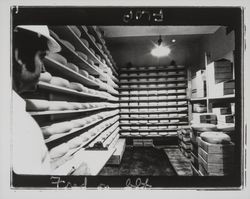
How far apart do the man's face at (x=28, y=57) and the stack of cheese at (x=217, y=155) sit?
5.23 ft

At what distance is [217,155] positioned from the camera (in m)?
1.97

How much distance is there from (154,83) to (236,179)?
15.8 ft

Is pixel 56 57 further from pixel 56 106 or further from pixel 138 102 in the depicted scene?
pixel 138 102

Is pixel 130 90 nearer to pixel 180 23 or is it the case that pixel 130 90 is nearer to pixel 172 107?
pixel 172 107

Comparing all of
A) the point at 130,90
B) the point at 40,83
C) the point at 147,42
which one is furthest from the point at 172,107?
the point at 40,83

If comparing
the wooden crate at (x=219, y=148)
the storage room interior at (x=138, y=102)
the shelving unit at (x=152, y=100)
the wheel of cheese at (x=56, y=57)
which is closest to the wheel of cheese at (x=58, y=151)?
the storage room interior at (x=138, y=102)

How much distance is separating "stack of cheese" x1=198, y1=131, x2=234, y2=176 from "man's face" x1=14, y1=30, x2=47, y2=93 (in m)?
1.60

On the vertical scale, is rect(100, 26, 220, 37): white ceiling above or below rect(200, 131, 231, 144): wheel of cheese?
above

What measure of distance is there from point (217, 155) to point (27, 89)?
1707 mm

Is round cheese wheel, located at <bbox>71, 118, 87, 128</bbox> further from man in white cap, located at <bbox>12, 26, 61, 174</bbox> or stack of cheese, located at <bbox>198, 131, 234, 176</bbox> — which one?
stack of cheese, located at <bbox>198, 131, 234, 176</bbox>

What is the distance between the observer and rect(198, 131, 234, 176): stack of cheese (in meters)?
1.83

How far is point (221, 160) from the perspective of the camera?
189 centimetres

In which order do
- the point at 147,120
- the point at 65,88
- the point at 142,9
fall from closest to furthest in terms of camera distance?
the point at 142,9, the point at 65,88, the point at 147,120

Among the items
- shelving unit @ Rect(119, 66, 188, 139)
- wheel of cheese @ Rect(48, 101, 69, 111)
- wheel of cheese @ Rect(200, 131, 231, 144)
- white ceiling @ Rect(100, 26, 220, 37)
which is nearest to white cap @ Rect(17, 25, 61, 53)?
wheel of cheese @ Rect(48, 101, 69, 111)
